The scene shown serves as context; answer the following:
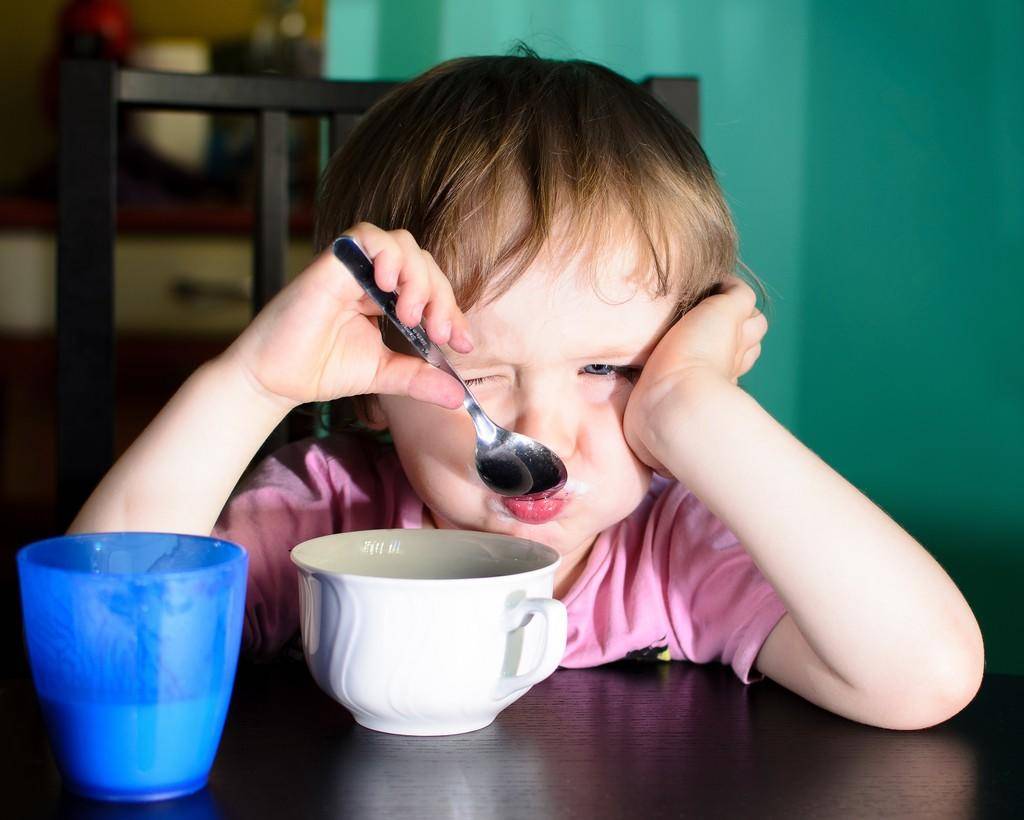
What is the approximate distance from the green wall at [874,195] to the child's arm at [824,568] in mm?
716

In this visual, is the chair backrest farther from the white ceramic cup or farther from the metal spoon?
the white ceramic cup

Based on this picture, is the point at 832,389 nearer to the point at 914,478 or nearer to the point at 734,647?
the point at 914,478

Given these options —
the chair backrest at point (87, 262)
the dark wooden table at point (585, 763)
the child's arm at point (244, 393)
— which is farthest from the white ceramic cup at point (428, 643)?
the chair backrest at point (87, 262)

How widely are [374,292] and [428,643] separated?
0.24 m

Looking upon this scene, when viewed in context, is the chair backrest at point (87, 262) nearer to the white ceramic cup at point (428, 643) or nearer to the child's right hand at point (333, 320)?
the child's right hand at point (333, 320)

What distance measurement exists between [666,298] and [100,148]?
54cm

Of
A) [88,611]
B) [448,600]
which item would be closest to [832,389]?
[448,600]

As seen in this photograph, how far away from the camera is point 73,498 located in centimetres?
104

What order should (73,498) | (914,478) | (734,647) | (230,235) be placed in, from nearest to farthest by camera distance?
(734,647), (73,498), (914,478), (230,235)

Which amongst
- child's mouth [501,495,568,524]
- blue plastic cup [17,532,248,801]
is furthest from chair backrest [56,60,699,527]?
blue plastic cup [17,532,248,801]

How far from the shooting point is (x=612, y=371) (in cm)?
84

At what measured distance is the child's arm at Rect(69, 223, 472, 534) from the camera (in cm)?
73

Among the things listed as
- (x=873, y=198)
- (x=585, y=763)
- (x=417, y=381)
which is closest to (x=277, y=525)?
(x=417, y=381)

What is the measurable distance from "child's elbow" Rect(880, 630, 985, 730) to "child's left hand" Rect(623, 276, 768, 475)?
21 cm
